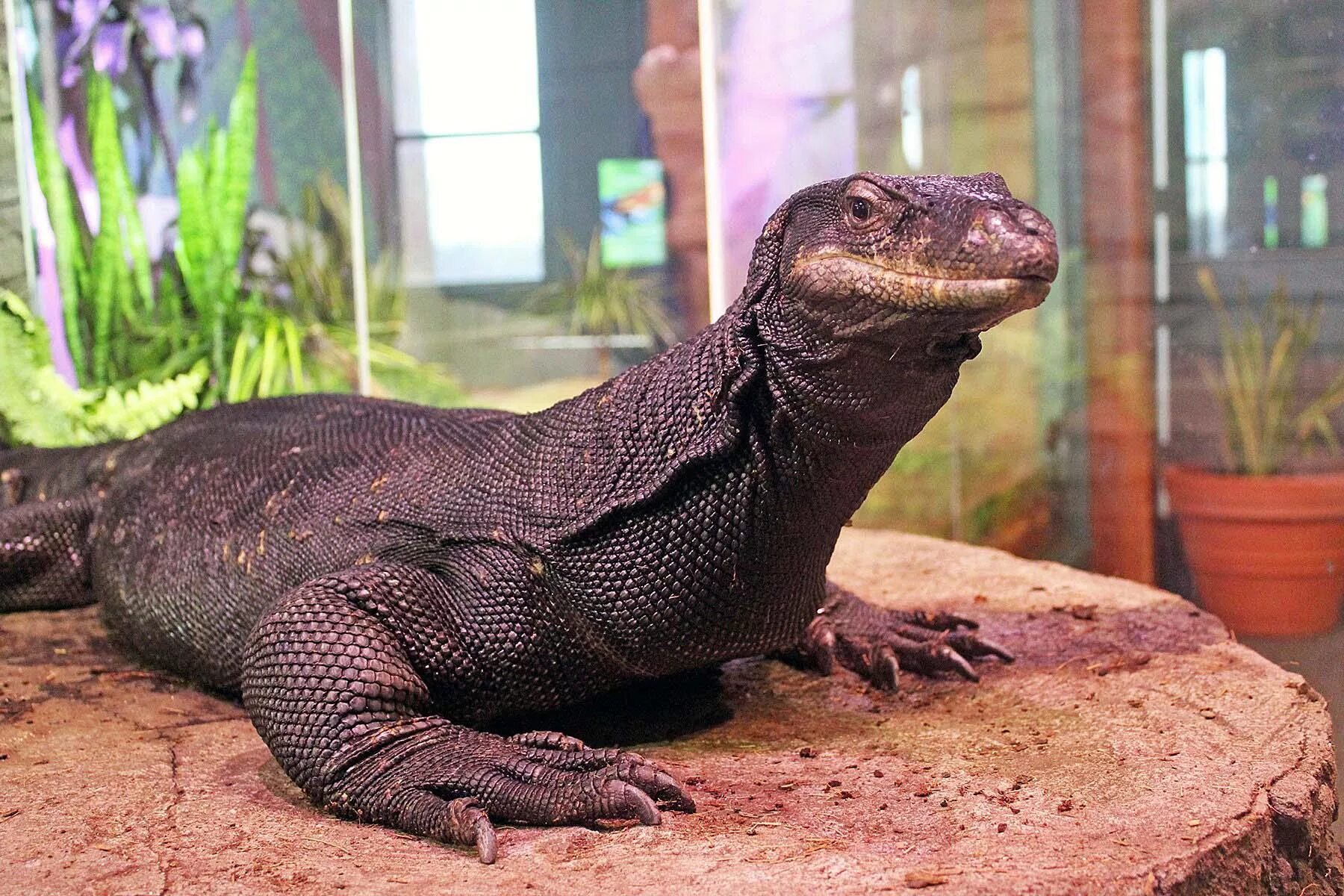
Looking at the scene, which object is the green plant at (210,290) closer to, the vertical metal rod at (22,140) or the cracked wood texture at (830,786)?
the vertical metal rod at (22,140)

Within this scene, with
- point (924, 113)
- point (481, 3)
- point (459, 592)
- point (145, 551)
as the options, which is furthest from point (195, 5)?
point (459, 592)

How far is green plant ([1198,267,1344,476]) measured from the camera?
503 cm

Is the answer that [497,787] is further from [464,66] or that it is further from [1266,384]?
[464,66]

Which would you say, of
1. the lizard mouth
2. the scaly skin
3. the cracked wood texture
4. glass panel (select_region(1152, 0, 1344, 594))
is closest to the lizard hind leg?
the cracked wood texture

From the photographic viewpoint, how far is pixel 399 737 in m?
2.69

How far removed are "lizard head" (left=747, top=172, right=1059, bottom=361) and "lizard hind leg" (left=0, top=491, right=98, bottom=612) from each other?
115 inches

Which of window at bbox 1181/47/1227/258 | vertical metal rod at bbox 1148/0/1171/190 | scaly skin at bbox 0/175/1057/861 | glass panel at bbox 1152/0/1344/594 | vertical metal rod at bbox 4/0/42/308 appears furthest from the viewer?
vertical metal rod at bbox 4/0/42/308

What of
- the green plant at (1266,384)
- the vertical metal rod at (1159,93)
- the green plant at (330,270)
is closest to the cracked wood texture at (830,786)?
the green plant at (1266,384)

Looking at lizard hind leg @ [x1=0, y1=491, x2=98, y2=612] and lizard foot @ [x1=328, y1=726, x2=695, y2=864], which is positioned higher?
lizard hind leg @ [x1=0, y1=491, x2=98, y2=612]

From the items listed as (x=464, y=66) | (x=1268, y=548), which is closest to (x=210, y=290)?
(x=464, y=66)

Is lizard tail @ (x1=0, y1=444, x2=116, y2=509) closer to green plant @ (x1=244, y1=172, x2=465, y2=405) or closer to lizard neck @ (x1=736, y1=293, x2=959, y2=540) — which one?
green plant @ (x1=244, y1=172, x2=465, y2=405)

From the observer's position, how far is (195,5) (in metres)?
7.69

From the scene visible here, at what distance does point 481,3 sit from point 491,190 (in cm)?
95

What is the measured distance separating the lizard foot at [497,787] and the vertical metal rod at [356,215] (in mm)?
4772
